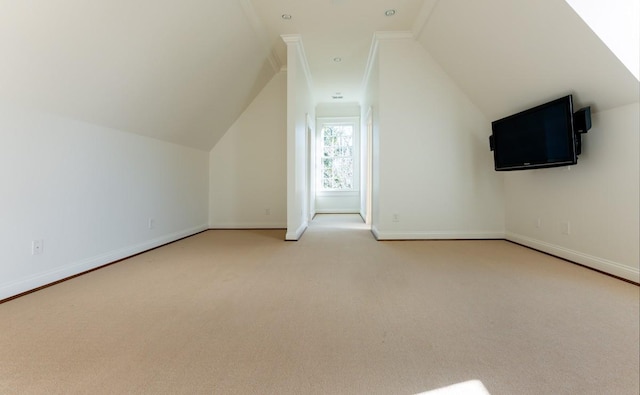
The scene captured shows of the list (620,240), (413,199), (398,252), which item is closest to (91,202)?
(398,252)

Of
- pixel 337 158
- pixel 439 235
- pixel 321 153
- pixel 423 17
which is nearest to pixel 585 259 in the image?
pixel 439 235

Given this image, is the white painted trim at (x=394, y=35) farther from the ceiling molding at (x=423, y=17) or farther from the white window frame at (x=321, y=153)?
the white window frame at (x=321, y=153)

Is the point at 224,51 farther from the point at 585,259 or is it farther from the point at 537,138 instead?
the point at 585,259

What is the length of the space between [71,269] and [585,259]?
15.3 feet

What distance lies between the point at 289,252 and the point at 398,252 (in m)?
1.25

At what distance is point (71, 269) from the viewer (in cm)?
241

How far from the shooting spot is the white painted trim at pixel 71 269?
6.48ft

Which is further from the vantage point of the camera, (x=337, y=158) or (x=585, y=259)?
(x=337, y=158)

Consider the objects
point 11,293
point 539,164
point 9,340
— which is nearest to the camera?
point 9,340

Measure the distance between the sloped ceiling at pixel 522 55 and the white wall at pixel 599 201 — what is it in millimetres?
268

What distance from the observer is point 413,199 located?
157 inches

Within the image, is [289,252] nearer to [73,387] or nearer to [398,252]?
[398,252]

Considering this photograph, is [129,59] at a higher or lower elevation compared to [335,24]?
lower

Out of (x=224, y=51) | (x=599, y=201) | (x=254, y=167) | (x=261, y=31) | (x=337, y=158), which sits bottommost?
(x=599, y=201)
